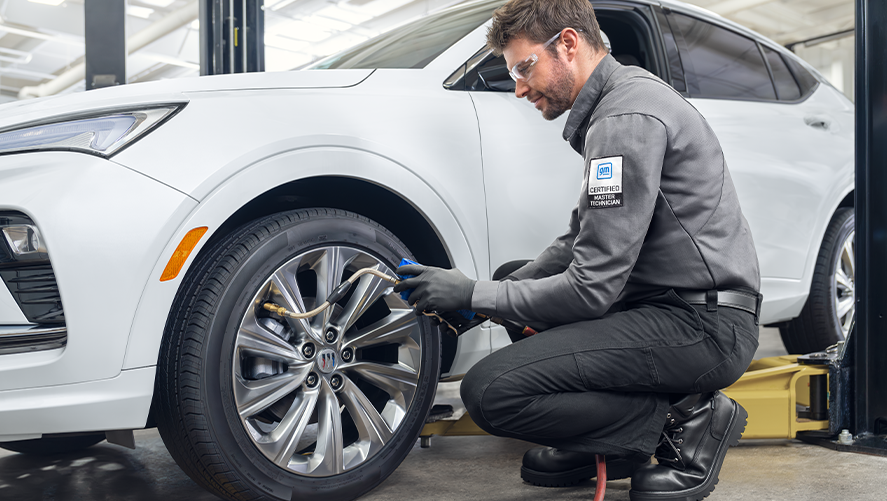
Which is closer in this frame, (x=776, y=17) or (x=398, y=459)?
(x=398, y=459)

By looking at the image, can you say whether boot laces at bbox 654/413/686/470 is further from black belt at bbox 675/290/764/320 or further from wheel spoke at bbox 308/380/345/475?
wheel spoke at bbox 308/380/345/475

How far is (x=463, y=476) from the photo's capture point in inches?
81.2

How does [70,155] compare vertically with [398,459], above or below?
above

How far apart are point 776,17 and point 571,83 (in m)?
11.2

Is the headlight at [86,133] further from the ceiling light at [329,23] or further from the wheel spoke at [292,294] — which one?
the ceiling light at [329,23]

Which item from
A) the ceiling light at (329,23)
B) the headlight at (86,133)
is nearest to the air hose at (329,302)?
the headlight at (86,133)

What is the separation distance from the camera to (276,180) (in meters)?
1.65

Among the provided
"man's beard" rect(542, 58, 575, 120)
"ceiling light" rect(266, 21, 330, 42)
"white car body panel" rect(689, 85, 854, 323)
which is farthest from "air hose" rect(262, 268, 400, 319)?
"ceiling light" rect(266, 21, 330, 42)

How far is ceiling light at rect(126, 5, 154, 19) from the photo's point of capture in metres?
9.86

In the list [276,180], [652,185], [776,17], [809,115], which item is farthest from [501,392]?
[776,17]

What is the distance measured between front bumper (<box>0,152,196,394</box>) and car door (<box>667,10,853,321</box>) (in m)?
1.96

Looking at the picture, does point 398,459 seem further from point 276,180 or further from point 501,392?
point 276,180

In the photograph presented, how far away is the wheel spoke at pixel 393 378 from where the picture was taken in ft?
5.87

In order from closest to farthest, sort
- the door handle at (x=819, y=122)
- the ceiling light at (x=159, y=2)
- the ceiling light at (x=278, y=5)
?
the door handle at (x=819, y=122) → the ceiling light at (x=278, y=5) → the ceiling light at (x=159, y=2)
